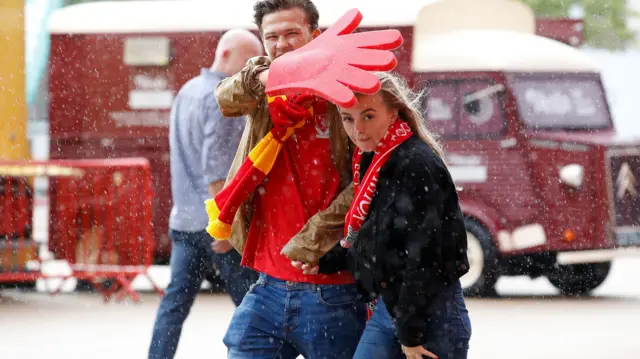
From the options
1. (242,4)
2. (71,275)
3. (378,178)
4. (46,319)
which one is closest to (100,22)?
(242,4)

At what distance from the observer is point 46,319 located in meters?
10.1

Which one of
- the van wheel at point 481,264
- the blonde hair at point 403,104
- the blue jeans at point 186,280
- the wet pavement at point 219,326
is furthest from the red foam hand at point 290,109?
the van wheel at point 481,264

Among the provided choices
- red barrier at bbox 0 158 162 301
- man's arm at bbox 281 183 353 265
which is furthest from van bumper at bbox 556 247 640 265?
man's arm at bbox 281 183 353 265

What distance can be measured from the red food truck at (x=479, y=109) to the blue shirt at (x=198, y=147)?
18.1ft

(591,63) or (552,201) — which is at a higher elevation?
(591,63)

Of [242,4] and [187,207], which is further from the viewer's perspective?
[242,4]

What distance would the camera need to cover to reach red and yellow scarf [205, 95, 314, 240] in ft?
11.4

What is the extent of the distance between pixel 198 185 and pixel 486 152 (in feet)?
19.4

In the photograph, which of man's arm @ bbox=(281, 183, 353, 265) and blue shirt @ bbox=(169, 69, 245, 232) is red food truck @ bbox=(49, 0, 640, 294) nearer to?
blue shirt @ bbox=(169, 69, 245, 232)

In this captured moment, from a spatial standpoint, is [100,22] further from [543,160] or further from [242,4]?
[543,160]

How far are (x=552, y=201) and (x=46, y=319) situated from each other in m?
4.94

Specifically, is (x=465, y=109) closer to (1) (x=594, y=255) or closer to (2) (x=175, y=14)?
(1) (x=594, y=255)

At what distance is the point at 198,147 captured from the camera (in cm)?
604

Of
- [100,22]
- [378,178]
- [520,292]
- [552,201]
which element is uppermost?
[378,178]
